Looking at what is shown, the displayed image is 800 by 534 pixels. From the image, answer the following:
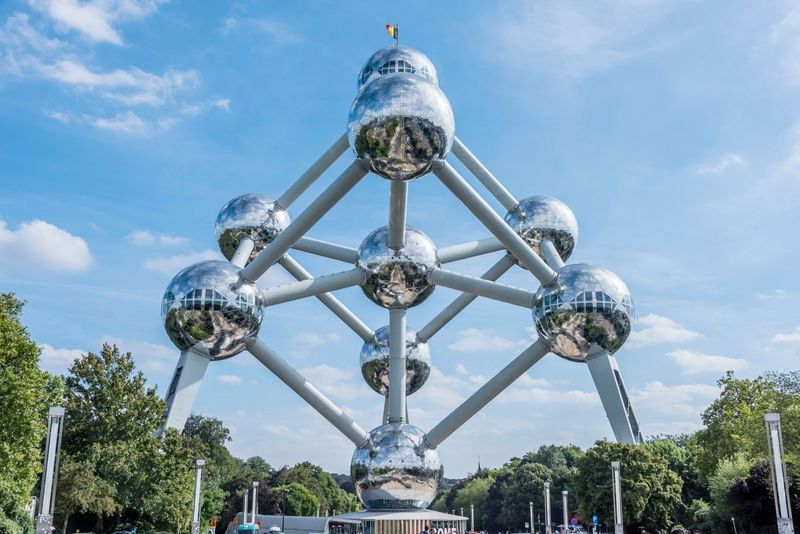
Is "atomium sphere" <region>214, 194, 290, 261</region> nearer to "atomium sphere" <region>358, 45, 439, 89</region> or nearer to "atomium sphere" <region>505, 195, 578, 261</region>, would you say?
"atomium sphere" <region>358, 45, 439, 89</region>

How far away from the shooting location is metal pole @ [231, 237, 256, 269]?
1711 cm

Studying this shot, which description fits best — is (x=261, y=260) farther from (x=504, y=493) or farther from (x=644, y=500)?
(x=504, y=493)

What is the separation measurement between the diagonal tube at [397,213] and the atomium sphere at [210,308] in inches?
119

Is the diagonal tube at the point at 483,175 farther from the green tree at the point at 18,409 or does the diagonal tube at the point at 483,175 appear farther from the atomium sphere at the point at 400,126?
the green tree at the point at 18,409

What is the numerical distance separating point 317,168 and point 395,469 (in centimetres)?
706

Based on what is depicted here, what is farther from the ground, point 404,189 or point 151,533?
point 404,189

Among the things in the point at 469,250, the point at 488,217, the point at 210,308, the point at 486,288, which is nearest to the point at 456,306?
the point at 469,250

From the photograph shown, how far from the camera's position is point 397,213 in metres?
15.6

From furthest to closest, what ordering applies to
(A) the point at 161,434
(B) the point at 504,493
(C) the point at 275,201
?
(B) the point at 504,493, (C) the point at 275,201, (A) the point at 161,434

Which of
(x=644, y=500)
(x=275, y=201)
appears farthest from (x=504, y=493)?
(x=275, y=201)

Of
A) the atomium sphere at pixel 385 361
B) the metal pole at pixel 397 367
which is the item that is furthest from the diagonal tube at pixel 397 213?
the atomium sphere at pixel 385 361

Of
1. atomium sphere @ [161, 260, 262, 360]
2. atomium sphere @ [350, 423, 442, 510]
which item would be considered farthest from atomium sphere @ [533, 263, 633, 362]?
atomium sphere @ [161, 260, 262, 360]

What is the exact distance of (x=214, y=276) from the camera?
14.7 m

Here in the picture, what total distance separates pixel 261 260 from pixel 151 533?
23.1 meters
